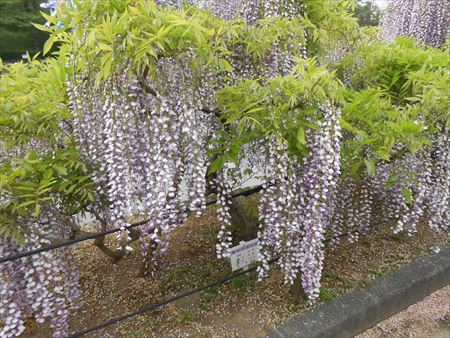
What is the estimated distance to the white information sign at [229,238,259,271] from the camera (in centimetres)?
341

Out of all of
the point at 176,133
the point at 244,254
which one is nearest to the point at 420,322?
the point at 244,254

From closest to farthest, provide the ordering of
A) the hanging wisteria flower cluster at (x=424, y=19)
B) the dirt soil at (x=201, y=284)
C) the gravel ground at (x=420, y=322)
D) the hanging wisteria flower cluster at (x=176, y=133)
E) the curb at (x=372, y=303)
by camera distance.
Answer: the hanging wisteria flower cluster at (x=176, y=133)
the curb at (x=372, y=303)
the dirt soil at (x=201, y=284)
the gravel ground at (x=420, y=322)
the hanging wisteria flower cluster at (x=424, y=19)

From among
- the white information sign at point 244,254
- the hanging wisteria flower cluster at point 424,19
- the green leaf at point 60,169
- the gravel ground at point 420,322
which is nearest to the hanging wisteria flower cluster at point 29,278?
the green leaf at point 60,169

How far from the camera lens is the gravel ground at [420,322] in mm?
3383

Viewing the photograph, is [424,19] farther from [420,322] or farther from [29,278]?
[29,278]

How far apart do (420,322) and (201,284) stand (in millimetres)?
2116

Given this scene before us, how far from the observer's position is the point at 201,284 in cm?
368

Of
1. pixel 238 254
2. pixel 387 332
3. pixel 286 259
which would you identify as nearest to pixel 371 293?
pixel 387 332

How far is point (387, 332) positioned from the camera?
11.1 feet

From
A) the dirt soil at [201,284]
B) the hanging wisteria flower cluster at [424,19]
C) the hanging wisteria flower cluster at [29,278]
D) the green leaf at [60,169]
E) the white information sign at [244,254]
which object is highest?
the hanging wisteria flower cluster at [424,19]

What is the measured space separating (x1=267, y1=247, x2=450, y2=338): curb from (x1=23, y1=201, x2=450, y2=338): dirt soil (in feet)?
0.47

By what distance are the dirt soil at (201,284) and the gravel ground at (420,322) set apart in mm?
414

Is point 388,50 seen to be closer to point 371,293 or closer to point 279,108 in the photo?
point 279,108

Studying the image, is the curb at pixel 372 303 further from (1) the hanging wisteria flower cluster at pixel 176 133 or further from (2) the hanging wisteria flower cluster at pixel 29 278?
(2) the hanging wisteria flower cluster at pixel 29 278
